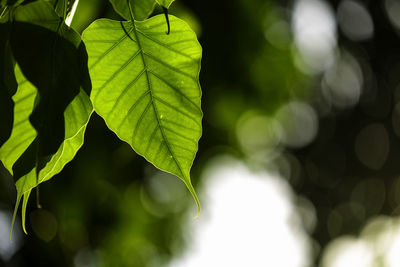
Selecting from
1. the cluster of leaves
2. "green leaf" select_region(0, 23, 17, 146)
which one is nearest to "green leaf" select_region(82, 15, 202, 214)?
the cluster of leaves

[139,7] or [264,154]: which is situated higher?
[139,7]

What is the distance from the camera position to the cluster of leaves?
Result: 27.0 inches

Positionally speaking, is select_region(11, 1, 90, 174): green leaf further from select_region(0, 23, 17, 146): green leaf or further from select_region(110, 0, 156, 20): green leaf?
select_region(110, 0, 156, 20): green leaf

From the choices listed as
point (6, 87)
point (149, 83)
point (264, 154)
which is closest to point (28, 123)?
point (6, 87)

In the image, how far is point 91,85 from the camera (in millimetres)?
706

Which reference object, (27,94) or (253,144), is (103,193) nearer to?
(253,144)

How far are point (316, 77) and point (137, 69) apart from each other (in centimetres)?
556

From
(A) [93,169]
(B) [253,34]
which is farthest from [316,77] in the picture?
(A) [93,169]

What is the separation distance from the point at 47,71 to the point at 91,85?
63 millimetres

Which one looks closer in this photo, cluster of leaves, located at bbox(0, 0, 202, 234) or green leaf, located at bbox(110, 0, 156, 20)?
cluster of leaves, located at bbox(0, 0, 202, 234)

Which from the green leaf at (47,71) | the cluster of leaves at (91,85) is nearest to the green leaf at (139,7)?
the cluster of leaves at (91,85)

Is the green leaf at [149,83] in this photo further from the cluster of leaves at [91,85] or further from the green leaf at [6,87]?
the green leaf at [6,87]

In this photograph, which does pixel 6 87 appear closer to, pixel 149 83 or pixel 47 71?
pixel 47 71

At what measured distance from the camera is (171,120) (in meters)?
0.81
